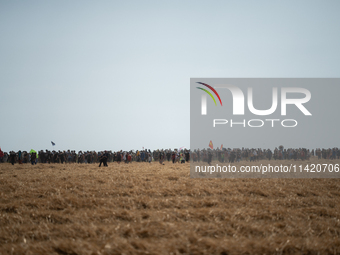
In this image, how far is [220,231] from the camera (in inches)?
307

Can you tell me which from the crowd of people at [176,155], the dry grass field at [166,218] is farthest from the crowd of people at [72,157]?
the dry grass field at [166,218]

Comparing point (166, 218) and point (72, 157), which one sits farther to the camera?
point (72, 157)

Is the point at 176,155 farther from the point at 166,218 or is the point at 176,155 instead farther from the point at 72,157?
the point at 166,218

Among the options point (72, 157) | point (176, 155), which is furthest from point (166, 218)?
point (72, 157)

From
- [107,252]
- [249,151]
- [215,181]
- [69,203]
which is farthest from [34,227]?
[249,151]

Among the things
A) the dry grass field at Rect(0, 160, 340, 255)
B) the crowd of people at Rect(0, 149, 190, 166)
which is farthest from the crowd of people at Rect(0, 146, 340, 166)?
the dry grass field at Rect(0, 160, 340, 255)

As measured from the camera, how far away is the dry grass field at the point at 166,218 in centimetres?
673

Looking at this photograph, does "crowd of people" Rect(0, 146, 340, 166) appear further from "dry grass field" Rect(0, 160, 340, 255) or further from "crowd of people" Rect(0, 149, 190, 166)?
"dry grass field" Rect(0, 160, 340, 255)

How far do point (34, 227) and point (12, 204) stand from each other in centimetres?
301

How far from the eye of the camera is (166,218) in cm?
876

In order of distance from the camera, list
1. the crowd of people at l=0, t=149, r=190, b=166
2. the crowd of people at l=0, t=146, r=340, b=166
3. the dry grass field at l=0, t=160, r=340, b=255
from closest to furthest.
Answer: the dry grass field at l=0, t=160, r=340, b=255, the crowd of people at l=0, t=149, r=190, b=166, the crowd of people at l=0, t=146, r=340, b=166

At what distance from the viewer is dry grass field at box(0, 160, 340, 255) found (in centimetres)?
673

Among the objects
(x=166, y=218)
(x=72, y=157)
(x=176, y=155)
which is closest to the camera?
(x=166, y=218)

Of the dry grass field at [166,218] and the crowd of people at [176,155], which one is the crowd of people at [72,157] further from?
the dry grass field at [166,218]
